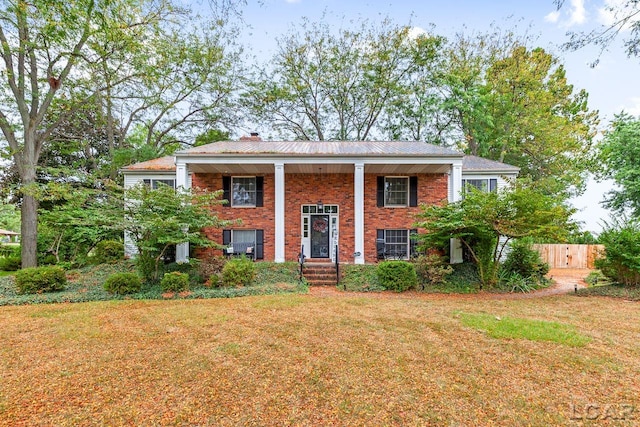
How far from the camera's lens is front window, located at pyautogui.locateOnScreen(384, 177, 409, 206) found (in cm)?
1302

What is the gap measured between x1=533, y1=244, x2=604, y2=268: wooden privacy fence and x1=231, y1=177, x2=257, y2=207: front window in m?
14.7

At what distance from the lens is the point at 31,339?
463 centimetres

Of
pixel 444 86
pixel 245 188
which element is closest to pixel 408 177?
pixel 245 188

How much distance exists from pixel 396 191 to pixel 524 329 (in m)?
8.56

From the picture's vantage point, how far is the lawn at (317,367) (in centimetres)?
270

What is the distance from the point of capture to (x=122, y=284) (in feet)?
26.7

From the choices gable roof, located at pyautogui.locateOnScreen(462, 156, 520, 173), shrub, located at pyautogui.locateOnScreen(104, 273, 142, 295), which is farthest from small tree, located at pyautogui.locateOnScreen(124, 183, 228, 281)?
gable roof, located at pyautogui.locateOnScreen(462, 156, 520, 173)

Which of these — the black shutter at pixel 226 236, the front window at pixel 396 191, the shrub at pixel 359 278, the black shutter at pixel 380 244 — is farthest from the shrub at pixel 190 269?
the front window at pixel 396 191

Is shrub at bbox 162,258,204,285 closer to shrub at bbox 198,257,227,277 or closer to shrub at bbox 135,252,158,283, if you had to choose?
shrub at bbox 198,257,227,277

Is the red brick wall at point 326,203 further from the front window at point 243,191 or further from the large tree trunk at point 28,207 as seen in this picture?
the large tree trunk at point 28,207

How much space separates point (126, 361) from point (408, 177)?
11748 millimetres

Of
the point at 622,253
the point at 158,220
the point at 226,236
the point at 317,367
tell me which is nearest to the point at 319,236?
the point at 226,236

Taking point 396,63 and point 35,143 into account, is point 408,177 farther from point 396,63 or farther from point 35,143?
point 35,143

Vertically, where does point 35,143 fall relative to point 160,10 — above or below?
below
